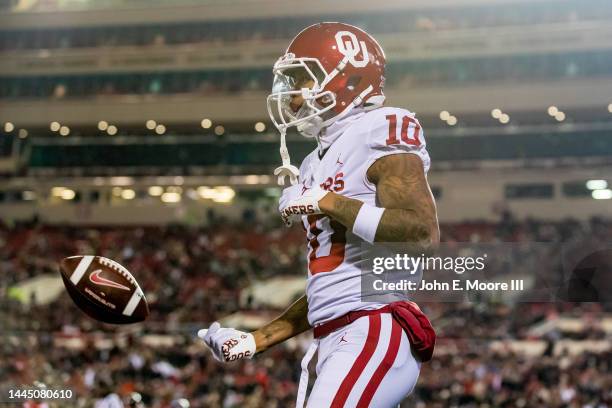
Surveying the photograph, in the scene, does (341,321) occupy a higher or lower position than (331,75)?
lower

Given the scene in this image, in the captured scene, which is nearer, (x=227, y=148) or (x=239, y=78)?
(x=239, y=78)

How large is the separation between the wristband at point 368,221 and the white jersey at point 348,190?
0.13 m

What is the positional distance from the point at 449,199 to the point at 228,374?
422 inches

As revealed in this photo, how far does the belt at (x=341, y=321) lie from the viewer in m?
2.23

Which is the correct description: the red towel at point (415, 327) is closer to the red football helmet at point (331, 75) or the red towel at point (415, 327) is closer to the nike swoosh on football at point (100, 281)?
the red football helmet at point (331, 75)

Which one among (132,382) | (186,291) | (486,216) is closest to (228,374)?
(132,382)

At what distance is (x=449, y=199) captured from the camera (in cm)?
2048

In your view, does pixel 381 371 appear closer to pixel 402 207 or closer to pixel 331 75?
pixel 402 207

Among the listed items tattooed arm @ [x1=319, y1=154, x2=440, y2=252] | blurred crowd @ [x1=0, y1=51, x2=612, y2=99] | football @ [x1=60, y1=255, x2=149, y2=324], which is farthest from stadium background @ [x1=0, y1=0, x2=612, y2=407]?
tattooed arm @ [x1=319, y1=154, x2=440, y2=252]

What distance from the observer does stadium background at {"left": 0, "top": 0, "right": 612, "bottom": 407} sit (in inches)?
567

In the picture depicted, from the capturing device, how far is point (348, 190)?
2.29m

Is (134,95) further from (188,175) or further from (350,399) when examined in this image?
(350,399)

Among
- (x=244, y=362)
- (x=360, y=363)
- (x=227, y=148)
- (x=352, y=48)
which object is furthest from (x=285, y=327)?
(x=227, y=148)

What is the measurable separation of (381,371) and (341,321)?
16 centimetres
